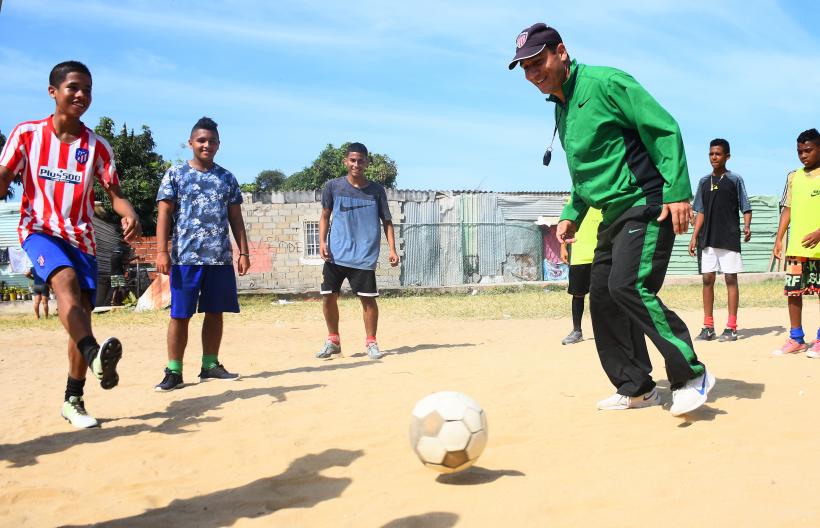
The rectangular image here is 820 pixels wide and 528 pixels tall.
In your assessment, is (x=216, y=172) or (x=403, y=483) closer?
(x=403, y=483)

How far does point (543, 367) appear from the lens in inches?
251

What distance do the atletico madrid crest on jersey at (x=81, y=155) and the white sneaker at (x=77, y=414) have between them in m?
1.53

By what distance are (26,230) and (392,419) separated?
2497 mm

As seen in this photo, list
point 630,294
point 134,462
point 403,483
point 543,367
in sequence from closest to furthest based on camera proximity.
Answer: point 403,483 < point 134,462 < point 630,294 < point 543,367

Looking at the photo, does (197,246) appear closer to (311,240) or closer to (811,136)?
(811,136)

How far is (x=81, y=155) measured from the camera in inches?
190

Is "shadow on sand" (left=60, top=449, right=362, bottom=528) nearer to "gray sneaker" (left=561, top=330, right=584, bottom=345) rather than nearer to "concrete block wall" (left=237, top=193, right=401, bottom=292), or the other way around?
"gray sneaker" (left=561, top=330, right=584, bottom=345)

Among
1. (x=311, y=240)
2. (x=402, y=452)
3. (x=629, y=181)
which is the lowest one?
(x=402, y=452)

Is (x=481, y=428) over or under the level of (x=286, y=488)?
over

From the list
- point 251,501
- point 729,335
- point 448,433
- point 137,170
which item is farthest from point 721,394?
point 137,170

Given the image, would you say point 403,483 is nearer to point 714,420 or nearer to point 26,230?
point 714,420

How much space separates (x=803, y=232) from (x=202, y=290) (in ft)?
17.9

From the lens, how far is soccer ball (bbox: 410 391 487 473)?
3404 mm

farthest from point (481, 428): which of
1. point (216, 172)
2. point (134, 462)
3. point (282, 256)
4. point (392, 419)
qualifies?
point (282, 256)
